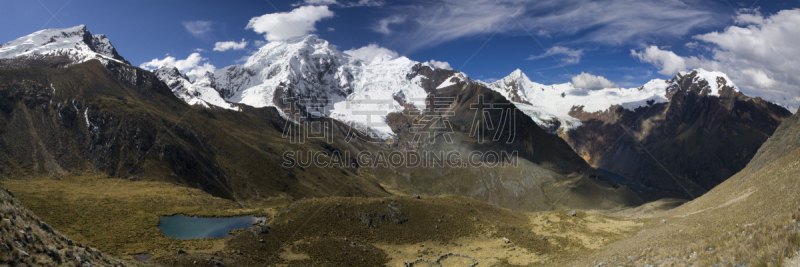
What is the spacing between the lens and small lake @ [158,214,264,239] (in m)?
42.1

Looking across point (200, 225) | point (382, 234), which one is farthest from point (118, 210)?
point (382, 234)

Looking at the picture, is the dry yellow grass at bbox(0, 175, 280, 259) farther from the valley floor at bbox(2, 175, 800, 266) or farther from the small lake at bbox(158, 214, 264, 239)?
the small lake at bbox(158, 214, 264, 239)

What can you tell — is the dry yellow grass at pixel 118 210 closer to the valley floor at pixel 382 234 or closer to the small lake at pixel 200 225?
the valley floor at pixel 382 234

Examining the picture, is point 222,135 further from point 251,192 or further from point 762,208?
point 762,208

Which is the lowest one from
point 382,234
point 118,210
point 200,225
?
point 200,225

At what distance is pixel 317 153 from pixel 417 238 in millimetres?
162945

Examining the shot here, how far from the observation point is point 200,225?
153 feet

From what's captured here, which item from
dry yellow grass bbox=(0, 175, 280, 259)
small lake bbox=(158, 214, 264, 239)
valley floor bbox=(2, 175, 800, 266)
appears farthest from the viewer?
small lake bbox=(158, 214, 264, 239)

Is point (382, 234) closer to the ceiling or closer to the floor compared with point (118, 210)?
closer to the floor

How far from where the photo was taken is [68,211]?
46250 millimetres

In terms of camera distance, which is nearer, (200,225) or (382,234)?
(382,234)

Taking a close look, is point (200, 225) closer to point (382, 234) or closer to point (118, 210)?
point (118, 210)

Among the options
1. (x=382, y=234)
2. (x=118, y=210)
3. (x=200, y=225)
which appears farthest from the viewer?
(x=118, y=210)

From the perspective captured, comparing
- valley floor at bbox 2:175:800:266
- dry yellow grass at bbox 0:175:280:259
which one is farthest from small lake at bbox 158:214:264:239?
valley floor at bbox 2:175:800:266
